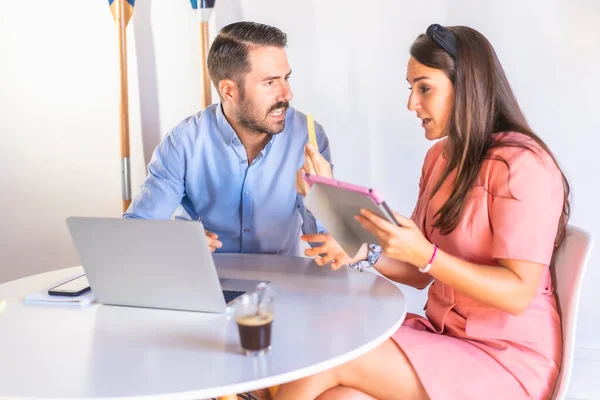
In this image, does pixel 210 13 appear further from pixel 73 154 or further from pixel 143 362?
pixel 143 362

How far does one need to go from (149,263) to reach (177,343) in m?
0.21

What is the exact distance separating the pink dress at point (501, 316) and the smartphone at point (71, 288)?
2.39 feet

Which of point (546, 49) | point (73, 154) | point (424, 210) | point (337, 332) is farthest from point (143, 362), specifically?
point (73, 154)

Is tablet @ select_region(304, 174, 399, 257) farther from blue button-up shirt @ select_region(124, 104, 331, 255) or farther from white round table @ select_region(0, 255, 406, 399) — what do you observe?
blue button-up shirt @ select_region(124, 104, 331, 255)

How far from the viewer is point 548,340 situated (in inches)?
57.1

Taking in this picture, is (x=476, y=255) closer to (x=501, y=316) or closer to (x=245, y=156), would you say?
(x=501, y=316)

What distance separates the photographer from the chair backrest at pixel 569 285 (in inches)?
54.8

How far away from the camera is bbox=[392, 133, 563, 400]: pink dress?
1380 mm

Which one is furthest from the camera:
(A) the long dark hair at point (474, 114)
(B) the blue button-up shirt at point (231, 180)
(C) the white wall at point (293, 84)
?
(C) the white wall at point (293, 84)

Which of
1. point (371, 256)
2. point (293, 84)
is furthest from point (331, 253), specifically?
point (293, 84)

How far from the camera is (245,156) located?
7.30 ft

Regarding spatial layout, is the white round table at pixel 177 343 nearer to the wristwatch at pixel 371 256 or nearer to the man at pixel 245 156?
the wristwatch at pixel 371 256

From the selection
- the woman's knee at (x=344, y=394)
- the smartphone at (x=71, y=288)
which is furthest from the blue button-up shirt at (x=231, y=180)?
the woman's knee at (x=344, y=394)

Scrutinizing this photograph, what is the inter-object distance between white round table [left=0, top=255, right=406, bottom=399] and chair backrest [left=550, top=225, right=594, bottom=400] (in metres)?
0.35
